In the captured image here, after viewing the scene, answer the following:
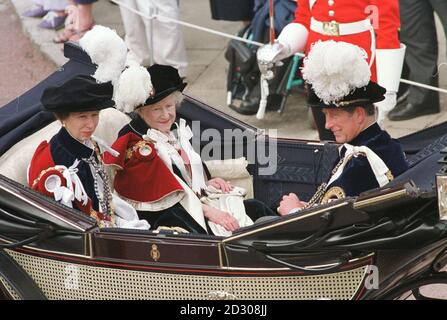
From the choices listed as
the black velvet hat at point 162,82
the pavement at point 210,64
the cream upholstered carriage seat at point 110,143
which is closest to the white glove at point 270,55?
the cream upholstered carriage seat at point 110,143

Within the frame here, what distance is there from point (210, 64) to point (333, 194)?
3727 millimetres

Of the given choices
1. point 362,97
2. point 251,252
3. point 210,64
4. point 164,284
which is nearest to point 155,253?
point 164,284

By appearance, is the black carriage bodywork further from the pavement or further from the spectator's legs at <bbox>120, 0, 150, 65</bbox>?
the spectator's legs at <bbox>120, 0, 150, 65</bbox>

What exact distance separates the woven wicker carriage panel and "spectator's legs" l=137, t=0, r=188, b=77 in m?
3.23

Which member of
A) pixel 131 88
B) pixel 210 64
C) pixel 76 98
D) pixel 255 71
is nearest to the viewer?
pixel 76 98

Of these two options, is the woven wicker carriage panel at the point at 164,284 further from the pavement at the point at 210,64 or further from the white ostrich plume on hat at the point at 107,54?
the pavement at the point at 210,64

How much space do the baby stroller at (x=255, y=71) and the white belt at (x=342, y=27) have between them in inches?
54.1

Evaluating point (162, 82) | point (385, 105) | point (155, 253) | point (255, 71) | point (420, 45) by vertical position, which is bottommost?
point (255, 71)

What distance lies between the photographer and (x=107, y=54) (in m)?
4.94

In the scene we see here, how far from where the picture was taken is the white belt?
5.61 metres

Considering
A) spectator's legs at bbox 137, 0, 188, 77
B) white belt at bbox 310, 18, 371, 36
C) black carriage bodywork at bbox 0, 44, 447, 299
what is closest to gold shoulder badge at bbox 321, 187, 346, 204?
black carriage bodywork at bbox 0, 44, 447, 299

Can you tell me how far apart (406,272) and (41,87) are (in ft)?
6.46

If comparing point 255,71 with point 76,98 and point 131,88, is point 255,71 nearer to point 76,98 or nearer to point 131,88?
point 131,88
